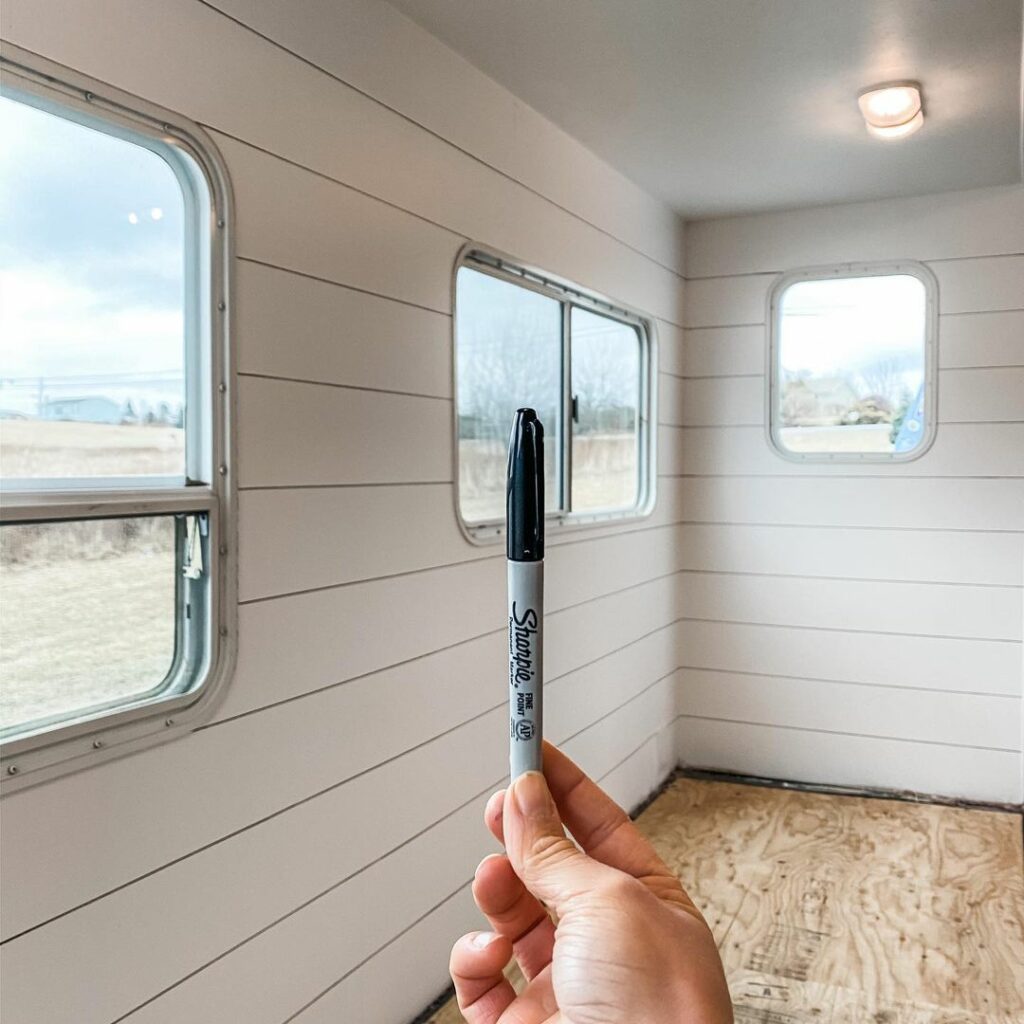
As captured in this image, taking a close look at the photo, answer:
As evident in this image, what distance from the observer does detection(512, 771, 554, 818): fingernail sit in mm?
636

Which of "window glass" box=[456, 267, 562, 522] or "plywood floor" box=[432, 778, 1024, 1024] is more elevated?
"window glass" box=[456, 267, 562, 522]

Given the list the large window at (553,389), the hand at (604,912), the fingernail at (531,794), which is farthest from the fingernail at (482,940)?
the large window at (553,389)

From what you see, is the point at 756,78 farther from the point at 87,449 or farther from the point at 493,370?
the point at 87,449

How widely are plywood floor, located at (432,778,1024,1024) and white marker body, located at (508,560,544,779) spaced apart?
2.04 meters

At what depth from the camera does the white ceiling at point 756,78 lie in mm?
2285

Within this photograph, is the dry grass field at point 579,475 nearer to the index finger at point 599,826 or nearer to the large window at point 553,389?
the large window at point 553,389

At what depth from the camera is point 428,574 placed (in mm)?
2379

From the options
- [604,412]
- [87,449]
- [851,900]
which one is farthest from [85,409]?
[851,900]

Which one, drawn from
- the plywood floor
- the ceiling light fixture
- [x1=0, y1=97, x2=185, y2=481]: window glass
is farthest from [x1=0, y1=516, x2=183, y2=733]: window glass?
the ceiling light fixture

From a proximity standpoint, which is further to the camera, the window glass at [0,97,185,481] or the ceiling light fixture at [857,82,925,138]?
the ceiling light fixture at [857,82,925,138]

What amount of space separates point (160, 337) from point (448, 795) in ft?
4.54

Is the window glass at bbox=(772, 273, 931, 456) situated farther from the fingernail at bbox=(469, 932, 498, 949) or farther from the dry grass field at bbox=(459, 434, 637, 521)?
the fingernail at bbox=(469, 932, 498, 949)

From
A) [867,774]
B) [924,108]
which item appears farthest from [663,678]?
[924,108]

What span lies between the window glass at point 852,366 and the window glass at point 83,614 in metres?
3.04
